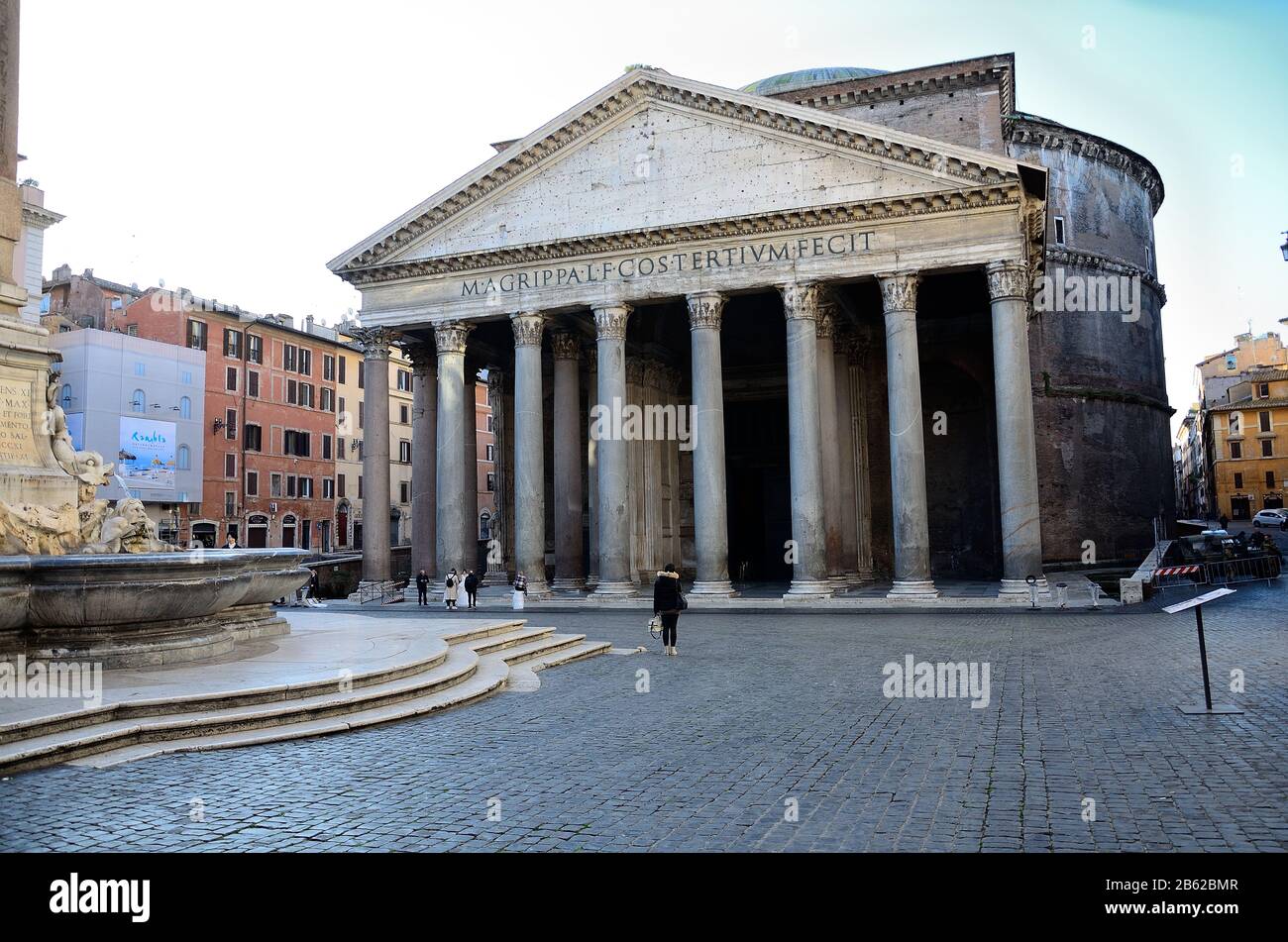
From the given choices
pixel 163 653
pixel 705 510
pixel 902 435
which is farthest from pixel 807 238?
pixel 163 653

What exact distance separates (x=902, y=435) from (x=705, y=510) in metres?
5.21

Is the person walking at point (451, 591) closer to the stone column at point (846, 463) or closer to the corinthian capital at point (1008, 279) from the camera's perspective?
the stone column at point (846, 463)

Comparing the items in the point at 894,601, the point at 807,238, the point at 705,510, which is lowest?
the point at 894,601

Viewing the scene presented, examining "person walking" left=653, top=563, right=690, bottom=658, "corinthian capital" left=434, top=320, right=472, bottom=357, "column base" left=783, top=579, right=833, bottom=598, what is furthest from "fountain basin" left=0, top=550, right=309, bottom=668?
"corinthian capital" left=434, top=320, right=472, bottom=357

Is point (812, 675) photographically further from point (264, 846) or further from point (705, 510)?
point (705, 510)

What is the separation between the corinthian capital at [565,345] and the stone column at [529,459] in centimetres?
185

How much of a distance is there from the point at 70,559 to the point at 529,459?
1734 cm

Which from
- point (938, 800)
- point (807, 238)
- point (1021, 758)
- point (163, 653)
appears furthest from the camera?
point (807, 238)

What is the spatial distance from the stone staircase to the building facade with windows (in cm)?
3252

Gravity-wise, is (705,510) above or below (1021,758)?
above

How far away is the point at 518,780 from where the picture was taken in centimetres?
600

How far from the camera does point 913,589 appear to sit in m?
21.5

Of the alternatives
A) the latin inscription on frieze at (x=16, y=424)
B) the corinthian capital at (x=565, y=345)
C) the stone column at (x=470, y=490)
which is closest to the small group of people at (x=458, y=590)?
the stone column at (x=470, y=490)

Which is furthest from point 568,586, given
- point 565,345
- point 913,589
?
point 913,589
